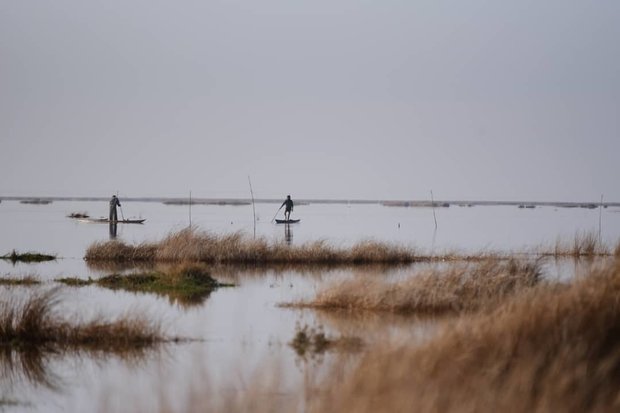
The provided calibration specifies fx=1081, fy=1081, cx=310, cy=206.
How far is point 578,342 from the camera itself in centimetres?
1460

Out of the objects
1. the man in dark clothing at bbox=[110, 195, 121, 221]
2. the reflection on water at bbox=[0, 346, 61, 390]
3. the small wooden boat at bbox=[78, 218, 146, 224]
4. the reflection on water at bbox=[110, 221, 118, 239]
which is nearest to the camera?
the reflection on water at bbox=[0, 346, 61, 390]

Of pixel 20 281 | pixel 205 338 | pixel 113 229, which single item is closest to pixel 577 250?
pixel 20 281

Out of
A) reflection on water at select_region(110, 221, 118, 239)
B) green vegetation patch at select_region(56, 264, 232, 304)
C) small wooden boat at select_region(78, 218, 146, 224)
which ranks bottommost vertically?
green vegetation patch at select_region(56, 264, 232, 304)

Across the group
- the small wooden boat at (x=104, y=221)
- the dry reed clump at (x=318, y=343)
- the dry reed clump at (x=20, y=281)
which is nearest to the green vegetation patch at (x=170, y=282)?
the dry reed clump at (x=20, y=281)

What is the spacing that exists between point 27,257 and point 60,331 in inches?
886

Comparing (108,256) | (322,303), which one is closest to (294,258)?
(108,256)

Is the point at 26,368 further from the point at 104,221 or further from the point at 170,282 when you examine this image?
the point at 104,221

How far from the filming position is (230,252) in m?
39.9

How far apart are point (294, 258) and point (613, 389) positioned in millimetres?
26682

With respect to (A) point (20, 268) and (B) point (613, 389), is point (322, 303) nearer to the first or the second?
(B) point (613, 389)

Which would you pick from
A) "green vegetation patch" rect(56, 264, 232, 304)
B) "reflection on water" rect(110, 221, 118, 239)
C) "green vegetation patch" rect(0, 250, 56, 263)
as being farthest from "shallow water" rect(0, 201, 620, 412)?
"reflection on water" rect(110, 221, 118, 239)

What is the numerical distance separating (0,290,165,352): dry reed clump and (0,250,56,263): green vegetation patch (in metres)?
21.6

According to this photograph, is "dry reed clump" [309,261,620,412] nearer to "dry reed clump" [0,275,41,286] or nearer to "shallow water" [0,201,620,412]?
"shallow water" [0,201,620,412]

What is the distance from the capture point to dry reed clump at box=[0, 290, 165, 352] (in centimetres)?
1981
